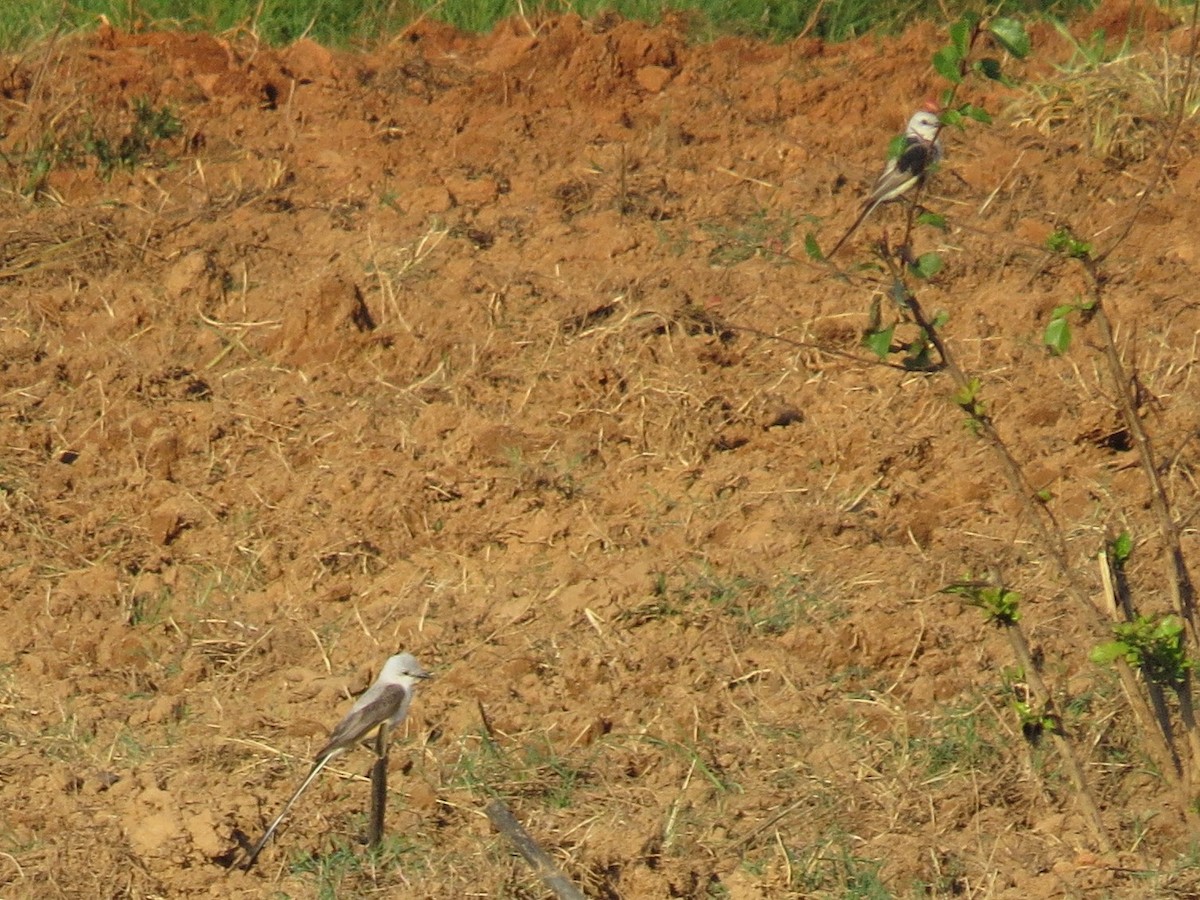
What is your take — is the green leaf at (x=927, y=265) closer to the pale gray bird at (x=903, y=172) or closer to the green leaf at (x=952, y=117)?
the green leaf at (x=952, y=117)

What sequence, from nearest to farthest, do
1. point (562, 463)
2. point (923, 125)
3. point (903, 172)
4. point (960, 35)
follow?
point (960, 35) → point (562, 463) → point (903, 172) → point (923, 125)

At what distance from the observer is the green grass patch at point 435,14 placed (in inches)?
332

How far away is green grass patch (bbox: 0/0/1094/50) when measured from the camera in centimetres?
842

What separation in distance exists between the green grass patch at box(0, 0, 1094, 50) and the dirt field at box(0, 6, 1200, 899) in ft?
→ 0.75

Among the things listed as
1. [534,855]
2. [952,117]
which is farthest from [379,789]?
[952,117]

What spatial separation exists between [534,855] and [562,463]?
2.09 m

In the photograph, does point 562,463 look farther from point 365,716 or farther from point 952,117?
point 952,117

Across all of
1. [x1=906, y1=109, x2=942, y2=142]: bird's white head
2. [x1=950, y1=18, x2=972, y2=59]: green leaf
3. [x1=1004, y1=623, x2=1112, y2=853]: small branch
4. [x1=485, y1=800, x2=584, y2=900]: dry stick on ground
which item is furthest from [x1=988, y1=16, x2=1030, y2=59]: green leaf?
[x1=906, y1=109, x2=942, y2=142]: bird's white head

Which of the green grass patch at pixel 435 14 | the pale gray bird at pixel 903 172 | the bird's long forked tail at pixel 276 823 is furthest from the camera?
the green grass patch at pixel 435 14

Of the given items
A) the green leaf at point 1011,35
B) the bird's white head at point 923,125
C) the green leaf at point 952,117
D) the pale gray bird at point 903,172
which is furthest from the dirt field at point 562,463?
the green leaf at point 1011,35

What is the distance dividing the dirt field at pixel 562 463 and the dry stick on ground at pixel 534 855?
0.15m

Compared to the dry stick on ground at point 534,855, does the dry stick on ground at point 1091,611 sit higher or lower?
higher

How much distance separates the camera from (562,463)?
5961 millimetres

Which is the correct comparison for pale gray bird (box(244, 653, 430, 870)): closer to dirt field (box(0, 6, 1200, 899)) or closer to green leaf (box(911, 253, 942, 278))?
dirt field (box(0, 6, 1200, 899))
